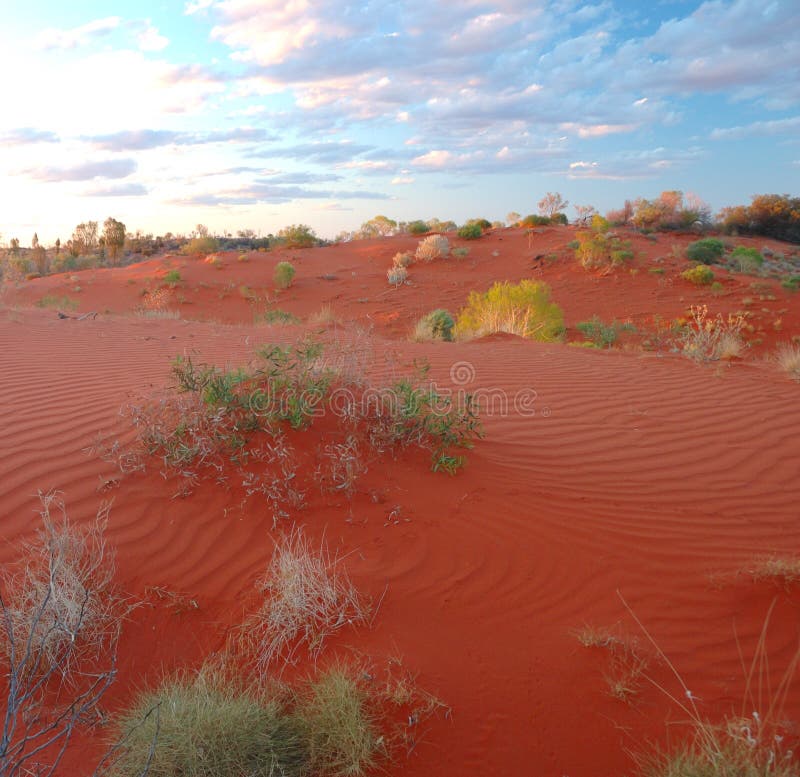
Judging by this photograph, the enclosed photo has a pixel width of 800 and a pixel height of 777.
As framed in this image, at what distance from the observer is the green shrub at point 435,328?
1271 cm

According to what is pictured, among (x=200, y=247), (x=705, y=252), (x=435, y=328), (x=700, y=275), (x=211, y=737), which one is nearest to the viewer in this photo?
(x=211, y=737)

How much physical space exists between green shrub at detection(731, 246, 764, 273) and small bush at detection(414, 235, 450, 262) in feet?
39.3

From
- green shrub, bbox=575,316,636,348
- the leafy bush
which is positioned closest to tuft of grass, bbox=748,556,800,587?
green shrub, bbox=575,316,636,348

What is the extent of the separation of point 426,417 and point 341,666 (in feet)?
8.12

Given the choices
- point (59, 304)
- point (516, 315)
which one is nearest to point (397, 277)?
point (516, 315)

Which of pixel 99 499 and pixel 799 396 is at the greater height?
pixel 99 499

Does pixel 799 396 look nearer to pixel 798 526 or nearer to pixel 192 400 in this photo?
pixel 798 526

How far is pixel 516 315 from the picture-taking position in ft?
46.2

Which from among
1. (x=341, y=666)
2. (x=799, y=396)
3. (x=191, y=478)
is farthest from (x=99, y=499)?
(x=799, y=396)

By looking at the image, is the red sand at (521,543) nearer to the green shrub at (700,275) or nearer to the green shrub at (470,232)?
the green shrub at (700,275)

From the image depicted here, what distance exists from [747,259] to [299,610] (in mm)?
25550

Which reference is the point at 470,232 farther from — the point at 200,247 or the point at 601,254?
the point at 200,247

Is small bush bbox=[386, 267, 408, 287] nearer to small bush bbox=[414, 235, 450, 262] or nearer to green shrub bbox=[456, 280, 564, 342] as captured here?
small bush bbox=[414, 235, 450, 262]

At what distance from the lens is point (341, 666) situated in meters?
2.76
